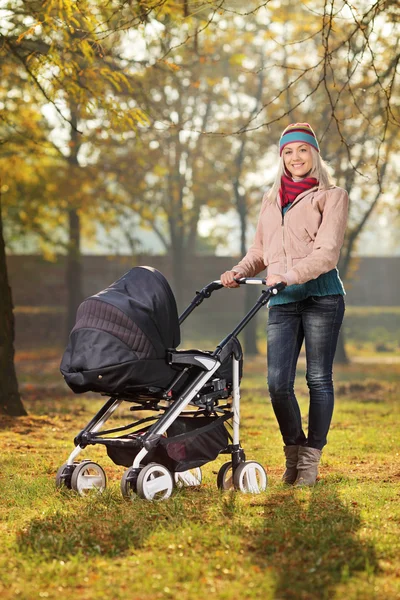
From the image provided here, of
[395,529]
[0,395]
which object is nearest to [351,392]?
[0,395]

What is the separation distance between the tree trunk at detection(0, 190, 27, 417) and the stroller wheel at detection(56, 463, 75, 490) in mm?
4609

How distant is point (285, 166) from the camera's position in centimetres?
604

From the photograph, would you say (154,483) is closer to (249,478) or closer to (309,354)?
(249,478)

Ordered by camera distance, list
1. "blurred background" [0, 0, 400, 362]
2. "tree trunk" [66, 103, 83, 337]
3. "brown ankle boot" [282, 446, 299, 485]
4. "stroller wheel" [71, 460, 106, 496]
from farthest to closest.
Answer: "tree trunk" [66, 103, 83, 337]
"blurred background" [0, 0, 400, 362]
"brown ankle boot" [282, 446, 299, 485]
"stroller wheel" [71, 460, 106, 496]

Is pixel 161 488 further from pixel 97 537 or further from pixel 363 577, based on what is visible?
pixel 363 577

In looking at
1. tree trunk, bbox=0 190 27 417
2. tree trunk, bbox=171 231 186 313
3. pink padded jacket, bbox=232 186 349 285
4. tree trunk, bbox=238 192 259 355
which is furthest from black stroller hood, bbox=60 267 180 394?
tree trunk, bbox=171 231 186 313

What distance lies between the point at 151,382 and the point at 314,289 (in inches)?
50.8

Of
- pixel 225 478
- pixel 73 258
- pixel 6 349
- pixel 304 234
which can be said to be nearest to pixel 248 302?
pixel 73 258

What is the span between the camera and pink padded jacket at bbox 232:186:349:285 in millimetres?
5637

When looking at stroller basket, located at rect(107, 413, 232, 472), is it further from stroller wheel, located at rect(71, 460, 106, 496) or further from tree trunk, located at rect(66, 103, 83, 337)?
tree trunk, located at rect(66, 103, 83, 337)

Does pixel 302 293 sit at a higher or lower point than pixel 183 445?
higher

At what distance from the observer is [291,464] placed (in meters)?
6.12

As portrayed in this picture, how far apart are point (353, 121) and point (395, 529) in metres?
19.4

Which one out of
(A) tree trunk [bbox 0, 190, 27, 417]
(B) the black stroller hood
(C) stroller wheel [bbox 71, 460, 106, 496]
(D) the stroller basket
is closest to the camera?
(B) the black stroller hood
